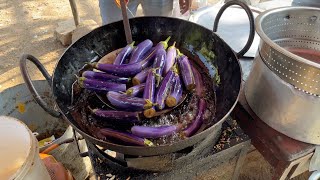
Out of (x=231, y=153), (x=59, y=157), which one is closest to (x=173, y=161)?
(x=231, y=153)

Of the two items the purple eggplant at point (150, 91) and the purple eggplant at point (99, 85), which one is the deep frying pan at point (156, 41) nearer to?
the purple eggplant at point (99, 85)

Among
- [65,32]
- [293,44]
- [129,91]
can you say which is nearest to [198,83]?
[129,91]

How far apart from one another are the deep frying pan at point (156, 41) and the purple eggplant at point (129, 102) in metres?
0.27

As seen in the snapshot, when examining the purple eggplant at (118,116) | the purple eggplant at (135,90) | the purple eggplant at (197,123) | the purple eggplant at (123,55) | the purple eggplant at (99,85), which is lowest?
the purple eggplant at (197,123)

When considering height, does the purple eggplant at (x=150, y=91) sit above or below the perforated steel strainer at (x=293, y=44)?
below

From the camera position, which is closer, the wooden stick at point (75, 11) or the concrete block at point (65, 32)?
the wooden stick at point (75, 11)

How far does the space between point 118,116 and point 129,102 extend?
0.10 m

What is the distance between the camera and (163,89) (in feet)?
5.78

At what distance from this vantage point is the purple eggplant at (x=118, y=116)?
166cm

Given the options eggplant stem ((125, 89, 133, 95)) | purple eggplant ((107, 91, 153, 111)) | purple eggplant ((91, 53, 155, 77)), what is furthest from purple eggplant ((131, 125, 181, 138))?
purple eggplant ((91, 53, 155, 77))

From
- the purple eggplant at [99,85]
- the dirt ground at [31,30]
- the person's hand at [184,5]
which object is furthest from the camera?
the dirt ground at [31,30]

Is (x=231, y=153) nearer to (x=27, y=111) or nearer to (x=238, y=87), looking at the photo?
(x=238, y=87)

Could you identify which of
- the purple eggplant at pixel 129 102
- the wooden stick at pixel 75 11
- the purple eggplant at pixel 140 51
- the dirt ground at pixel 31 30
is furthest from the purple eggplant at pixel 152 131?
the wooden stick at pixel 75 11

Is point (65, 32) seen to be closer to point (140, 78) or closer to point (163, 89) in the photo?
point (140, 78)
